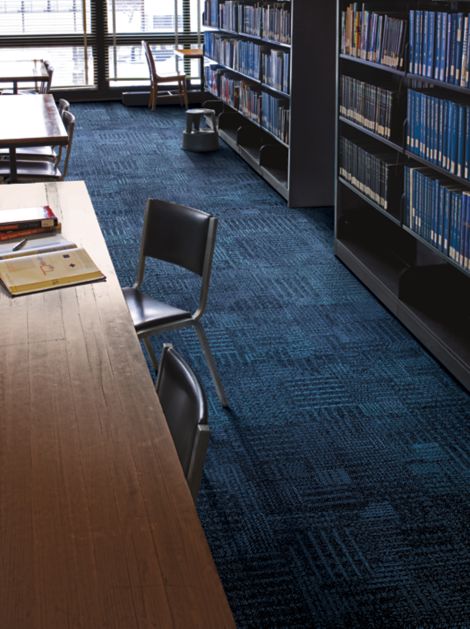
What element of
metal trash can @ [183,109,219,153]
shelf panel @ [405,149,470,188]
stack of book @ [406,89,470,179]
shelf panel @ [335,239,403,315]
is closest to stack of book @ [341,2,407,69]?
stack of book @ [406,89,470,179]

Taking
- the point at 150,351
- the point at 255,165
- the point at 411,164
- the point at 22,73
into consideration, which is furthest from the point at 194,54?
the point at 150,351

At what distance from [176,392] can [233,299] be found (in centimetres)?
250

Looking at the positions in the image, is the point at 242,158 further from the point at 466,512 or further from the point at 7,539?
the point at 7,539

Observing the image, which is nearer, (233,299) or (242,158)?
(233,299)

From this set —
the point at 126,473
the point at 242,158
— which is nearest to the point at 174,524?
the point at 126,473

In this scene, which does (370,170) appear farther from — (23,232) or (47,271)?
(47,271)

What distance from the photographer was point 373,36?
14.5 feet

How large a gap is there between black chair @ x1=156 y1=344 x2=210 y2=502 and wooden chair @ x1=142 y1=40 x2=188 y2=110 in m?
8.81

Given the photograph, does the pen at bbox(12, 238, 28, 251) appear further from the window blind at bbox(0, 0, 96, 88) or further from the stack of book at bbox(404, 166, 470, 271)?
the window blind at bbox(0, 0, 96, 88)

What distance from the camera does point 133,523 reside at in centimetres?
141

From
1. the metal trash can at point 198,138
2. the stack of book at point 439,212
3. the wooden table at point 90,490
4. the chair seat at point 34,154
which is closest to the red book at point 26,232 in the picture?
the wooden table at point 90,490

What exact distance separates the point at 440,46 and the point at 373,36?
0.88 metres

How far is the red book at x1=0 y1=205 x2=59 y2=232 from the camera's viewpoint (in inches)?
115

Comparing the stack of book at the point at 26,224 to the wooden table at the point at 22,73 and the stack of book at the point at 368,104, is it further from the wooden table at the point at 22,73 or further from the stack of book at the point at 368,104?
the wooden table at the point at 22,73
